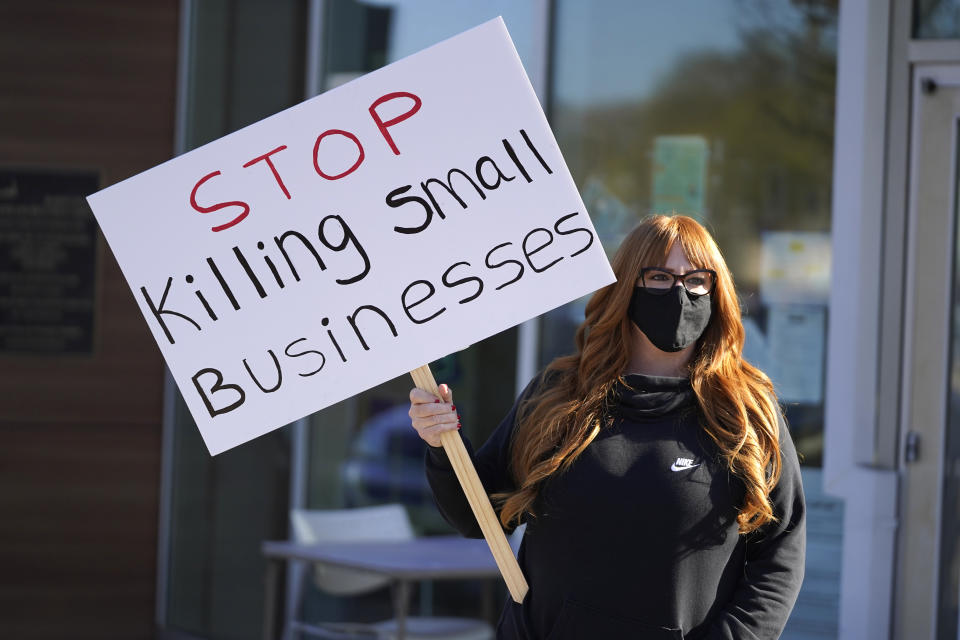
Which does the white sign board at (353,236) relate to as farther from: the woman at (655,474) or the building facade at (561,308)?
the building facade at (561,308)

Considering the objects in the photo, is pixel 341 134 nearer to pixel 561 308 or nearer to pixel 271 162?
pixel 271 162

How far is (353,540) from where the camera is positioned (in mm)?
4871

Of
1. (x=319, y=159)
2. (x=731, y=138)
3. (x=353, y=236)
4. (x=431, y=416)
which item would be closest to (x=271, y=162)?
(x=319, y=159)

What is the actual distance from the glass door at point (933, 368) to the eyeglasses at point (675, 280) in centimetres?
183

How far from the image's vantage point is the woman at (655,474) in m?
2.06

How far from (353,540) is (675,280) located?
3.05 m

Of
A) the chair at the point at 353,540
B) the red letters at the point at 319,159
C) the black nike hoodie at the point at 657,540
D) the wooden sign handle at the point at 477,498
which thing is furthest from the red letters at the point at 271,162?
the chair at the point at 353,540

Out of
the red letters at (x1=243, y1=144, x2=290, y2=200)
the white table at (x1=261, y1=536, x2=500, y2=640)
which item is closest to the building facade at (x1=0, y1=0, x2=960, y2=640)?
the white table at (x1=261, y1=536, x2=500, y2=640)

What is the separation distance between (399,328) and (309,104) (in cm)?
49

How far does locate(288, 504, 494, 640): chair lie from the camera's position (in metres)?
4.60

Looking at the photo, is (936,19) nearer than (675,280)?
No

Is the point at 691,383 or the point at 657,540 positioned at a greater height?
the point at 691,383

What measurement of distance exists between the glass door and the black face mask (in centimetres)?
186

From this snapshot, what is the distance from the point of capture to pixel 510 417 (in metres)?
2.36
